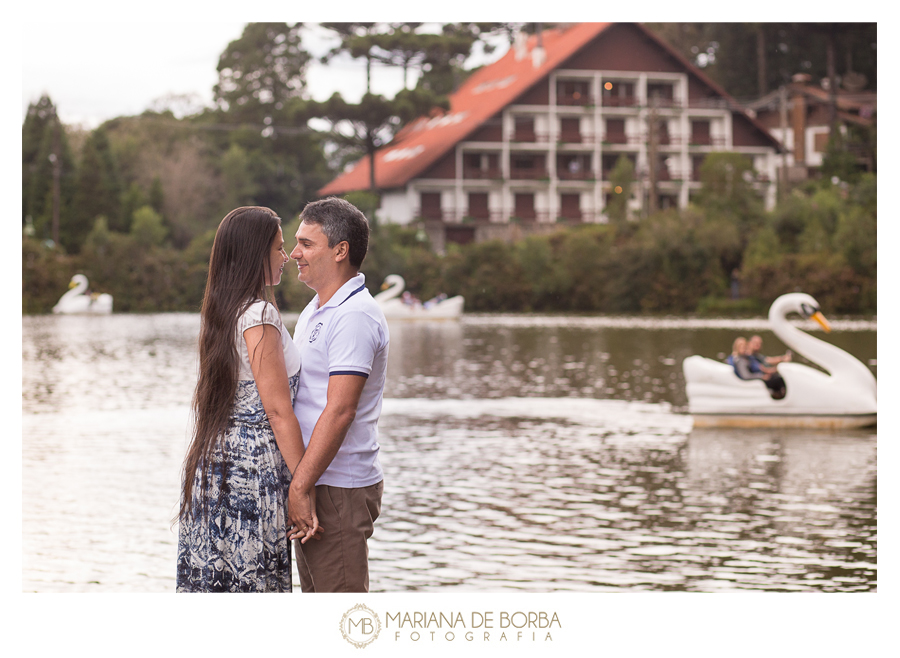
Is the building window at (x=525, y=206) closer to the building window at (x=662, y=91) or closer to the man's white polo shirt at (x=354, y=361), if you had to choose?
the building window at (x=662, y=91)

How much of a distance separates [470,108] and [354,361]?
159ft

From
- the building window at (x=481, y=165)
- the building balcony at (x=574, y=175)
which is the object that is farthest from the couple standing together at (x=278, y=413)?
the building balcony at (x=574, y=175)

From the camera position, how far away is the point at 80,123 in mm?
56656

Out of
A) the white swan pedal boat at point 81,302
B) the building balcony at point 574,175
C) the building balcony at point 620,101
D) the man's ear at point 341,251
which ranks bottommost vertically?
the white swan pedal boat at point 81,302

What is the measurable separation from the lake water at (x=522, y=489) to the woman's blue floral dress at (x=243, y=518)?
258cm

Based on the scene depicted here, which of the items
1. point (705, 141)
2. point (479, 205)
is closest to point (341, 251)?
point (479, 205)

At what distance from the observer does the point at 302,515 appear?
12.2ft

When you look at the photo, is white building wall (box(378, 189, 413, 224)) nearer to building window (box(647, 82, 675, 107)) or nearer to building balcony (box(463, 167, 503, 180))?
building balcony (box(463, 167, 503, 180))

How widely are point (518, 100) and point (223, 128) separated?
1349cm

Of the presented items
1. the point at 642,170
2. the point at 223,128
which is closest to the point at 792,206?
the point at 642,170

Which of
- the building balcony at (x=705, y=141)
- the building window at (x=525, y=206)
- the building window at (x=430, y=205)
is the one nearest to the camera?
the building window at (x=430, y=205)

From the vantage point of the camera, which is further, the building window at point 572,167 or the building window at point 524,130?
the building window at point 572,167

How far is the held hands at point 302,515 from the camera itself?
145 inches

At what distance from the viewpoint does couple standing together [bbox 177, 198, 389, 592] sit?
12.0 feet
